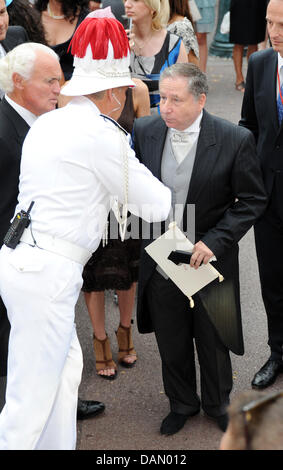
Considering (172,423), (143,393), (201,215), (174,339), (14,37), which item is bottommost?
A: (143,393)

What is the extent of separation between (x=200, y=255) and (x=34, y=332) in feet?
3.13

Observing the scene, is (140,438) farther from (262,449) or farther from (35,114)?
(262,449)

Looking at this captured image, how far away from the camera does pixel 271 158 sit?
4.16 m

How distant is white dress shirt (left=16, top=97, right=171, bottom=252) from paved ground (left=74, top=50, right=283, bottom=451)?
1.42 meters

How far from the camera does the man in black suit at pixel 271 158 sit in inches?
161

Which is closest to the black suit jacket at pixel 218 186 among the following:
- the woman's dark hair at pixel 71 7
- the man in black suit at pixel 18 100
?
the man in black suit at pixel 18 100

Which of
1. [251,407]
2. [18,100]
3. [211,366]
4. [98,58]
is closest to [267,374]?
[211,366]

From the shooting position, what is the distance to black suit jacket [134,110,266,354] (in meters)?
3.71

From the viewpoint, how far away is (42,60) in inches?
146

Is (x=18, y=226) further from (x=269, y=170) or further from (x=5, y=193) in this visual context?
(x=269, y=170)

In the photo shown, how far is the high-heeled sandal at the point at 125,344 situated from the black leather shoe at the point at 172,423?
69 cm

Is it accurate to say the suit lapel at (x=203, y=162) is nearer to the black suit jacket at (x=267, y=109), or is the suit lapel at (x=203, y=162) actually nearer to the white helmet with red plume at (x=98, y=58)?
the black suit jacket at (x=267, y=109)

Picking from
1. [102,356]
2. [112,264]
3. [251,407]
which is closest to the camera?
[251,407]

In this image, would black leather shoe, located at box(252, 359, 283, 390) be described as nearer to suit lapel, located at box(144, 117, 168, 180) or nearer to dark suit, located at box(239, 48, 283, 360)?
dark suit, located at box(239, 48, 283, 360)
